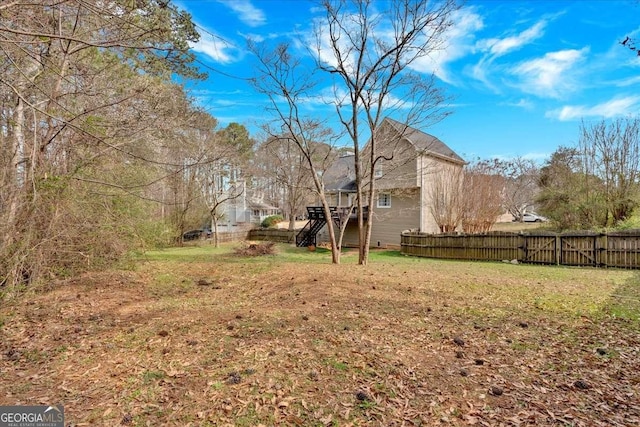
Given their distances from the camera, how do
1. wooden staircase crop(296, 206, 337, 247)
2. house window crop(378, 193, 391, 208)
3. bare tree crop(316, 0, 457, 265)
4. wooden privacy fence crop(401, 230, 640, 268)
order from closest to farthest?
1. bare tree crop(316, 0, 457, 265)
2. wooden privacy fence crop(401, 230, 640, 268)
3. wooden staircase crop(296, 206, 337, 247)
4. house window crop(378, 193, 391, 208)

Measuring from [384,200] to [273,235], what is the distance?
886 cm

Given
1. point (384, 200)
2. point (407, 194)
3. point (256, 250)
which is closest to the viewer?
point (256, 250)

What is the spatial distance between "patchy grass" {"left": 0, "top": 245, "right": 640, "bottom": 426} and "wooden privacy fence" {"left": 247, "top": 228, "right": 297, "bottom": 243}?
16953 millimetres

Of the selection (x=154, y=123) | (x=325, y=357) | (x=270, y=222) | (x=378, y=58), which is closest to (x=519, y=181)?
(x=270, y=222)

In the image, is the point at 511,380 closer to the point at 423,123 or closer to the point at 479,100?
the point at 423,123

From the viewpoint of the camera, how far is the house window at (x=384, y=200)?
19359 mm

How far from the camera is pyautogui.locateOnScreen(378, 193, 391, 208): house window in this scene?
19.4 meters

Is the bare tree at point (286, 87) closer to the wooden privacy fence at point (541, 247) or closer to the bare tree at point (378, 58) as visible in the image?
the bare tree at point (378, 58)

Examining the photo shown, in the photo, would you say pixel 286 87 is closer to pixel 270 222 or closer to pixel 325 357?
pixel 325 357

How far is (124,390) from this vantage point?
97.5 inches

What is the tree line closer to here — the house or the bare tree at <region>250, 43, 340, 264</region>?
the bare tree at <region>250, 43, 340, 264</region>

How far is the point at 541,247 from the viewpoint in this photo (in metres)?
11.6

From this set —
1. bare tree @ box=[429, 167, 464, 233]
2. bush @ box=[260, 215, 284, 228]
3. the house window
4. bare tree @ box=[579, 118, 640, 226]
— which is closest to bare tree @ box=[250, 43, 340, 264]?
bare tree @ box=[429, 167, 464, 233]

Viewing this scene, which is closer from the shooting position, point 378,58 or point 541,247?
point 378,58
